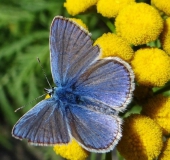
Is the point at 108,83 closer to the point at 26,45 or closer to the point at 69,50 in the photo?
the point at 69,50

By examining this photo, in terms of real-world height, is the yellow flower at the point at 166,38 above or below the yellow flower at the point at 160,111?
above

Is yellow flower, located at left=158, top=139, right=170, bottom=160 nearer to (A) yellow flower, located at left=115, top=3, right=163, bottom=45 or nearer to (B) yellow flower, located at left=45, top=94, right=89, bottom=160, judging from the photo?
(B) yellow flower, located at left=45, top=94, right=89, bottom=160

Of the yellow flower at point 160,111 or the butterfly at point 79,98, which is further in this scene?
the yellow flower at point 160,111

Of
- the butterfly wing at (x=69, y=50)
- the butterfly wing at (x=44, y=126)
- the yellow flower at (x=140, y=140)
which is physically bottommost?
the yellow flower at (x=140, y=140)

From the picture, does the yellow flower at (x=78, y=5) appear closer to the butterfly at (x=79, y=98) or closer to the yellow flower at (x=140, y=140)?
the butterfly at (x=79, y=98)

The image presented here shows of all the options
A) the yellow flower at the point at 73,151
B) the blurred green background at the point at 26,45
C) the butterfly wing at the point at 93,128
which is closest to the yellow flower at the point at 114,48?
the butterfly wing at the point at 93,128

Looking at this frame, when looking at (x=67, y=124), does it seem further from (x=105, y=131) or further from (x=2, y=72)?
(x=2, y=72)

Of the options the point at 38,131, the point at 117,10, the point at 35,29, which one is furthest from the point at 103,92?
the point at 35,29

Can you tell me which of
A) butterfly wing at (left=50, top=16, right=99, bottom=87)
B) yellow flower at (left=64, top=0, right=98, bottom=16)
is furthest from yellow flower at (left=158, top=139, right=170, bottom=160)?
yellow flower at (left=64, top=0, right=98, bottom=16)

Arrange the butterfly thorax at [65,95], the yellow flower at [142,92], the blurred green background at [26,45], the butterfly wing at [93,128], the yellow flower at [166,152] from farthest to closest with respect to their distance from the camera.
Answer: the blurred green background at [26,45] < the yellow flower at [142,92] < the yellow flower at [166,152] < the butterfly thorax at [65,95] < the butterfly wing at [93,128]
